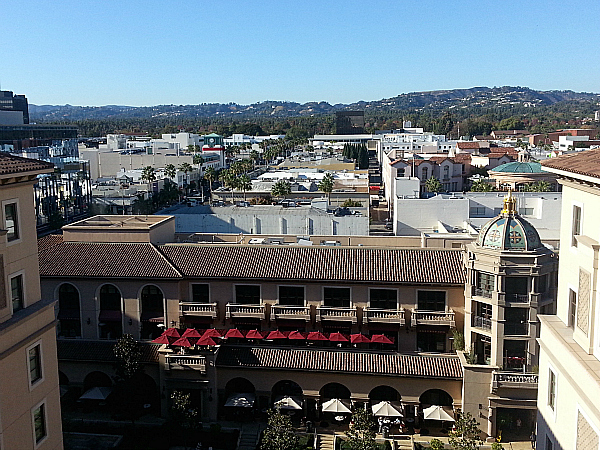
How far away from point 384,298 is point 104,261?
1650 cm

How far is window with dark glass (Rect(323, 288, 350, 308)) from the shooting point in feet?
115

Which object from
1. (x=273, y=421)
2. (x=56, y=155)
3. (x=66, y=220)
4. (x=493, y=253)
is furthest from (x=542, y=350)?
(x=56, y=155)

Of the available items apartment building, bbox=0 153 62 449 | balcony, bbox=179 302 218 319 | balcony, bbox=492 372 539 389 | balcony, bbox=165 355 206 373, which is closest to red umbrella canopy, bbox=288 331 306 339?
balcony, bbox=179 302 218 319

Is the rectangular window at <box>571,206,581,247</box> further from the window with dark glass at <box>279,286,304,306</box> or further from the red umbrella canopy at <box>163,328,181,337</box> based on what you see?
the red umbrella canopy at <box>163,328,181,337</box>

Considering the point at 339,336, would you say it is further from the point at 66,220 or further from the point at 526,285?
the point at 66,220

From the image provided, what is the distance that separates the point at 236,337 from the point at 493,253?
1463cm

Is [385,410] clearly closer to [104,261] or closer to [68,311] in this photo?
[104,261]

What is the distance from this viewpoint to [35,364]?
19750 mm

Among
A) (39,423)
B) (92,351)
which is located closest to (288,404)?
(92,351)

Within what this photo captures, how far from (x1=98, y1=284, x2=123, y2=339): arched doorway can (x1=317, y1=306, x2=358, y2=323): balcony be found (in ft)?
38.4

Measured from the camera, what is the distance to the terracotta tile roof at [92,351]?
112ft

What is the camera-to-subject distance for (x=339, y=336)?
33.9m

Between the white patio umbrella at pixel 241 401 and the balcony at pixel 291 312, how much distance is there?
457 cm

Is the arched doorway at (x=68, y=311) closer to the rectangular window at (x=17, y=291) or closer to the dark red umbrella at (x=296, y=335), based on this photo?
the dark red umbrella at (x=296, y=335)
